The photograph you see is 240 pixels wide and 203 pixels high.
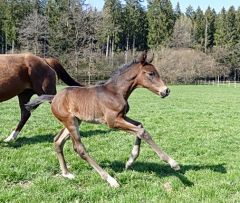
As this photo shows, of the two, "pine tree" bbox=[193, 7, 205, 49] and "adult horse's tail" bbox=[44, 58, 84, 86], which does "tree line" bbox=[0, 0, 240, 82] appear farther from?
"adult horse's tail" bbox=[44, 58, 84, 86]

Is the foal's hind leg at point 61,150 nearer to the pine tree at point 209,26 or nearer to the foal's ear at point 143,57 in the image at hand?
the foal's ear at point 143,57

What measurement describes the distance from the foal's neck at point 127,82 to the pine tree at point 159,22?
319ft

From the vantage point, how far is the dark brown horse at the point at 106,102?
6.54 m

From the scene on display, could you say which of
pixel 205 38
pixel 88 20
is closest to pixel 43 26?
pixel 88 20

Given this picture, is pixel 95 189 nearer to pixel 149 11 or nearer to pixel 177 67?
pixel 177 67

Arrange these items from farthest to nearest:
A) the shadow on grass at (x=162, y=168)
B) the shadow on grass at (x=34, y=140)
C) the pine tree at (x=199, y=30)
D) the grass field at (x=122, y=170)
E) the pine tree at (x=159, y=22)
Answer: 1. the pine tree at (x=199, y=30)
2. the pine tree at (x=159, y=22)
3. the shadow on grass at (x=34, y=140)
4. the shadow on grass at (x=162, y=168)
5. the grass field at (x=122, y=170)

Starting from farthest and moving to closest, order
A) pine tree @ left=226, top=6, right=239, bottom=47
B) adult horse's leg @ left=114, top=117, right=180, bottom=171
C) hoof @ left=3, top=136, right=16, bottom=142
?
pine tree @ left=226, top=6, right=239, bottom=47
hoof @ left=3, top=136, right=16, bottom=142
adult horse's leg @ left=114, top=117, right=180, bottom=171

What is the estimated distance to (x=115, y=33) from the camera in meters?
98.2

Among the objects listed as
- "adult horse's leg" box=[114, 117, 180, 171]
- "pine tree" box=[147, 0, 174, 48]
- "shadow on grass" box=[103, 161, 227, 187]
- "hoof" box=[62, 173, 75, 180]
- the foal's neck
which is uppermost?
"pine tree" box=[147, 0, 174, 48]

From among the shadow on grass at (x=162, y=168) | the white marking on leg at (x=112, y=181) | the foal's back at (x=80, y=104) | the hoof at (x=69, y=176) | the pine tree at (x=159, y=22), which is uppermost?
the pine tree at (x=159, y=22)

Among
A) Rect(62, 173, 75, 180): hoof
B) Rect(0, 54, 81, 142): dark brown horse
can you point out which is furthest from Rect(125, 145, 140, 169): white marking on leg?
Rect(0, 54, 81, 142): dark brown horse

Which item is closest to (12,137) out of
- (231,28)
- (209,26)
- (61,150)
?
(61,150)

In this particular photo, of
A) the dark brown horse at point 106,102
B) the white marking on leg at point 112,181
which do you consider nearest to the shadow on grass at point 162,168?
the dark brown horse at point 106,102

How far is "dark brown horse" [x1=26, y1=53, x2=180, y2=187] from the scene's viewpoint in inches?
258
